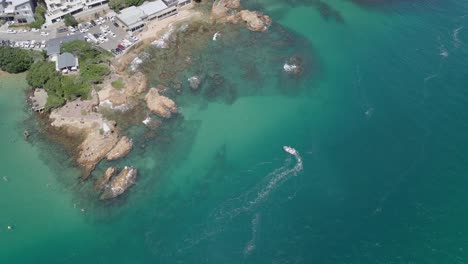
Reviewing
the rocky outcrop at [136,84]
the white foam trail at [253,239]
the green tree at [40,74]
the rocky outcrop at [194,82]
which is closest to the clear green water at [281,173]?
the white foam trail at [253,239]

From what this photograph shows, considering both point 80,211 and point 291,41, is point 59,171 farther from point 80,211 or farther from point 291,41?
point 291,41

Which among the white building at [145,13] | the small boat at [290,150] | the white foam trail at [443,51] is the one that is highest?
the white building at [145,13]

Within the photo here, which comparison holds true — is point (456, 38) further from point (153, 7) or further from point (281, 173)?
point (153, 7)

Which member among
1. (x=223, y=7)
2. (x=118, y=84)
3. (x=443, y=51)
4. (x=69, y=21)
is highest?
(x=69, y=21)

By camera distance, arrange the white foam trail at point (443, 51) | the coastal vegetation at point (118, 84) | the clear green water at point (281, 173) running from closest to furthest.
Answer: the clear green water at point (281, 173), the coastal vegetation at point (118, 84), the white foam trail at point (443, 51)

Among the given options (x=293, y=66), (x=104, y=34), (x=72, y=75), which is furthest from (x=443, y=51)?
(x=72, y=75)

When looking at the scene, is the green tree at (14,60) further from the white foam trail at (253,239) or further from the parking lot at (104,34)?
the white foam trail at (253,239)

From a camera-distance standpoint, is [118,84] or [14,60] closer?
[118,84]
